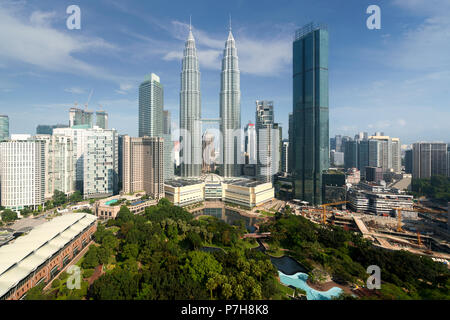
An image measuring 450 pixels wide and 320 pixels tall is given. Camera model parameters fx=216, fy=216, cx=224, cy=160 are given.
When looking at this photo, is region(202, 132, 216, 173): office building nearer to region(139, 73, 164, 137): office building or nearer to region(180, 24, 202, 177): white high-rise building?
region(180, 24, 202, 177): white high-rise building

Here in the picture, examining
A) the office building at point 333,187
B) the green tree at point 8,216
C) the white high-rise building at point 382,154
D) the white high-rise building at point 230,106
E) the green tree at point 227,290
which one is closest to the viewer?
the green tree at point 227,290

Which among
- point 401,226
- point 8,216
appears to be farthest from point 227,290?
point 8,216

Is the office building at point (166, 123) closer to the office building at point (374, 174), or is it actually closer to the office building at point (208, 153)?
the office building at point (208, 153)

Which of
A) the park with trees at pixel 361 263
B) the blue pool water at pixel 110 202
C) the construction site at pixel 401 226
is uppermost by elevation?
the blue pool water at pixel 110 202

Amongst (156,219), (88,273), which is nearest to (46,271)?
(88,273)

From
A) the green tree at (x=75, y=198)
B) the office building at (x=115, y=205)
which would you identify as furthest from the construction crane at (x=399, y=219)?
the green tree at (x=75, y=198)

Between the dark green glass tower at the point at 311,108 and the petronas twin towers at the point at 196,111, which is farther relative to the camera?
the petronas twin towers at the point at 196,111
